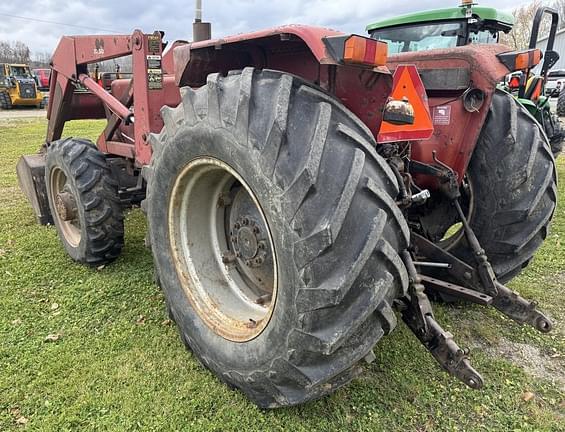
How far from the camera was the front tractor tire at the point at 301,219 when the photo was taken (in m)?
1.64

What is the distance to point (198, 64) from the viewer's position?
2463mm

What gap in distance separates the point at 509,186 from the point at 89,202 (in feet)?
9.34

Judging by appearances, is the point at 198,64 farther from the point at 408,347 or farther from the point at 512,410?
the point at 512,410

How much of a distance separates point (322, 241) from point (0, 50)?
56.9m

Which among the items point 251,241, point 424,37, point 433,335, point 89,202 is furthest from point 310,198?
point 424,37

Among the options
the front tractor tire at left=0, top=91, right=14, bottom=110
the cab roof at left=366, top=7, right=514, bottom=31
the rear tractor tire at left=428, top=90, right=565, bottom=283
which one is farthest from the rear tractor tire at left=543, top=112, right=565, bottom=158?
the front tractor tire at left=0, top=91, right=14, bottom=110

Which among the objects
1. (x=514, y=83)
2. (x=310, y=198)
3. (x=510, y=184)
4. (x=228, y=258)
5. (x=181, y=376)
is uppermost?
(x=514, y=83)

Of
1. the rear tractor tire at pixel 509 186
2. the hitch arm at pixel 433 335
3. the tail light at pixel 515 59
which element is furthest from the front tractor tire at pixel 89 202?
the tail light at pixel 515 59

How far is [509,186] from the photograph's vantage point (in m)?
2.62

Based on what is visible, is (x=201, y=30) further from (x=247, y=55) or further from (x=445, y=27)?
(x=445, y=27)

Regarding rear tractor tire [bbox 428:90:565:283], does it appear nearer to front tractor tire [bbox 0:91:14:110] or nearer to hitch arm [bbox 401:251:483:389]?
hitch arm [bbox 401:251:483:389]

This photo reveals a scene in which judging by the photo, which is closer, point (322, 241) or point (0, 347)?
point (322, 241)

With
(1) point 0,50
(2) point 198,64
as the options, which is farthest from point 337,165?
(1) point 0,50

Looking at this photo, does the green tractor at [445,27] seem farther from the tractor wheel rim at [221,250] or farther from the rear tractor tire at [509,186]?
the tractor wheel rim at [221,250]
